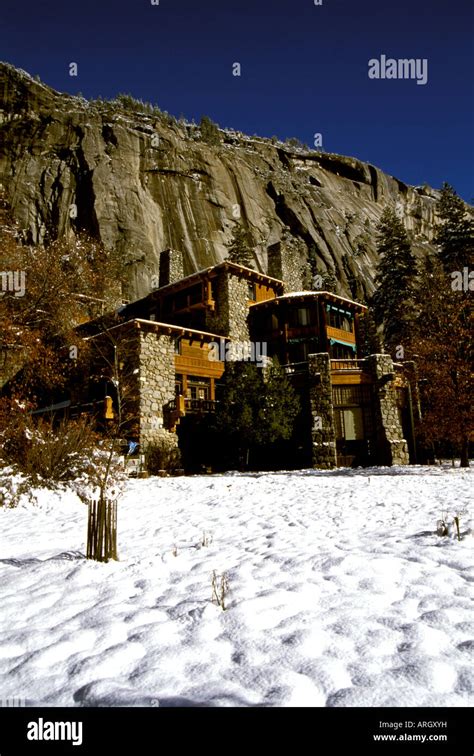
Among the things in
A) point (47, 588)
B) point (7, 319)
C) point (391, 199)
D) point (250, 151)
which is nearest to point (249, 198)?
point (250, 151)

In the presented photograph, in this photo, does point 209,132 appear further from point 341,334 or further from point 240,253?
point 341,334

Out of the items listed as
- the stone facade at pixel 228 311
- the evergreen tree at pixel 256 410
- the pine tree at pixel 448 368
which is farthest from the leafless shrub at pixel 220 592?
the stone facade at pixel 228 311

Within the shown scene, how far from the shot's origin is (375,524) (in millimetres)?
6844

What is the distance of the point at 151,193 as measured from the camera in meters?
49.5

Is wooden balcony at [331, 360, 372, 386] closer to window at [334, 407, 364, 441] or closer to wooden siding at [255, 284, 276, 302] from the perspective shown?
window at [334, 407, 364, 441]

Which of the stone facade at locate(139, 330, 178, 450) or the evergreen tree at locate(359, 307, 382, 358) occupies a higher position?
the evergreen tree at locate(359, 307, 382, 358)

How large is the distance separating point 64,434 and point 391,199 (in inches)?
3582

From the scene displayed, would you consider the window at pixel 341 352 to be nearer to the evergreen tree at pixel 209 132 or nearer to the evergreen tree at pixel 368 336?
the evergreen tree at pixel 368 336

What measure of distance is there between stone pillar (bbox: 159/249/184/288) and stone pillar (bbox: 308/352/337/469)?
14.3 meters

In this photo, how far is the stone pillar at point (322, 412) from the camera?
20.8 meters

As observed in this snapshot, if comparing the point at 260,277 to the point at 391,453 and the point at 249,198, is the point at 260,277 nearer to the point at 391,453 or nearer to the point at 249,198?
the point at 391,453

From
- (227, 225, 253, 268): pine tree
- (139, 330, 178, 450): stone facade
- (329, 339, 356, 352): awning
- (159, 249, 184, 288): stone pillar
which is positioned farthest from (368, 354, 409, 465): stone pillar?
(227, 225, 253, 268): pine tree

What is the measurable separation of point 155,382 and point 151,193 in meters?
36.0

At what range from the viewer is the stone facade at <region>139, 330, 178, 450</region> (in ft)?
67.2
